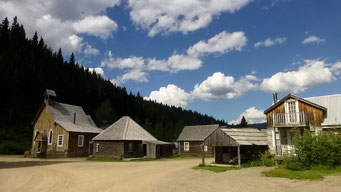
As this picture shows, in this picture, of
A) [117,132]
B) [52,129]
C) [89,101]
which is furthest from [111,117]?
[117,132]

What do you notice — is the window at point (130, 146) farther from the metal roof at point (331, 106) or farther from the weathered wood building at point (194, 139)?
the metal roof at point (331, 106)

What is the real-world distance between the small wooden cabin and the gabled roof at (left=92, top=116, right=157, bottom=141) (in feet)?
60.1

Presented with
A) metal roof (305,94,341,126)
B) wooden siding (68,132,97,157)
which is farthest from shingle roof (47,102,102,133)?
metal roof (305,94,341,126)

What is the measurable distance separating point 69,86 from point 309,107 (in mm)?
82908

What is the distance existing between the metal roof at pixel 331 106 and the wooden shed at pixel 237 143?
657 cm

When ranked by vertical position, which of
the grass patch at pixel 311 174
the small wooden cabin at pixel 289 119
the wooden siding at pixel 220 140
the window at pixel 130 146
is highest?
the small wooden cabin at pixel 289 119

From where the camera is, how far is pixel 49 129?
42.7 metres

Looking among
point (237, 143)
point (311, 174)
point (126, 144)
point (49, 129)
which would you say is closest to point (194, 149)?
point (126, 144)

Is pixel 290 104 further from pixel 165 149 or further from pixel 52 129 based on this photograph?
pixel 52 129

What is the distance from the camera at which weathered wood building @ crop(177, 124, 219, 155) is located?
158ft

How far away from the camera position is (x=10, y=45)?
99.7m

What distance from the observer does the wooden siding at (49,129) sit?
39.7 m

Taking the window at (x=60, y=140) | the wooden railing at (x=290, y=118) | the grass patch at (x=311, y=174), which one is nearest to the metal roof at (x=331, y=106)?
the wooden railing at (x=290, y=118)

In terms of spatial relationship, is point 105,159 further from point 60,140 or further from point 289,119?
point 289,119
